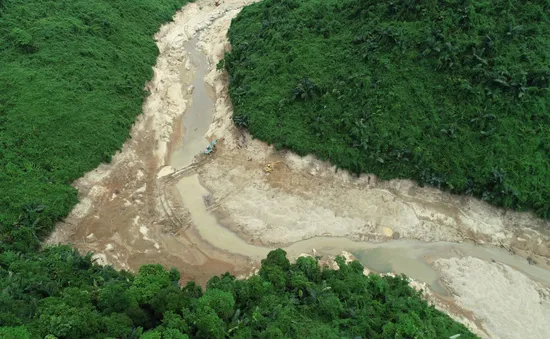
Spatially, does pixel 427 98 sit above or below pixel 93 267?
above

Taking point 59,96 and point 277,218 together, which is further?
point 59,96

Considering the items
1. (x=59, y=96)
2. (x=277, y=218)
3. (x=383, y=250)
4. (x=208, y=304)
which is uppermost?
(x=59, y=96)

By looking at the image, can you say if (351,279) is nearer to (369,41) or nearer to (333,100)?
(333,100)

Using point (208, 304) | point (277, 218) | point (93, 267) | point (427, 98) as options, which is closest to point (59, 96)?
point (93, 267)

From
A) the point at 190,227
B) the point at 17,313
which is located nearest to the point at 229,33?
the point at 190,227

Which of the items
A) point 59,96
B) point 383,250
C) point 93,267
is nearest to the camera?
point 93,267

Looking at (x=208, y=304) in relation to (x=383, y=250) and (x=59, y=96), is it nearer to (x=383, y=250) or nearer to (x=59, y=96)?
(x=383, y=250)

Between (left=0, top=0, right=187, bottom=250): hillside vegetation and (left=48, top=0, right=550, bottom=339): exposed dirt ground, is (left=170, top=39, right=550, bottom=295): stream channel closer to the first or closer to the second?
(left=48, top=0, right=550, bottom=339): exposed dirt ground
